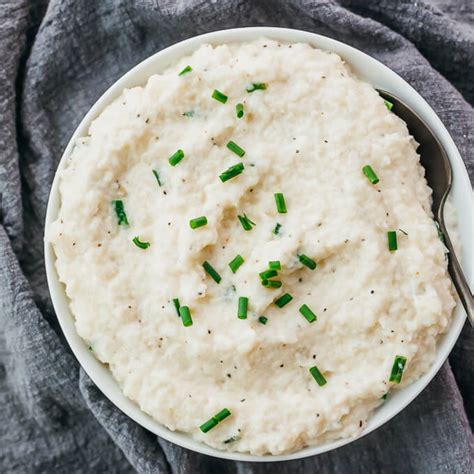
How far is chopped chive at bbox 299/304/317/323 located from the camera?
103 inches

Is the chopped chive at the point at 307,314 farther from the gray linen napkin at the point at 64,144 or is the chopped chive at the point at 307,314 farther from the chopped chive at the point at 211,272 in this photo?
the gray linen napkin at the point at 64,144

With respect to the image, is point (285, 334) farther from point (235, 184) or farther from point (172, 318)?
point (235, 184)

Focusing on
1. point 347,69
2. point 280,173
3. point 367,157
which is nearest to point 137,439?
point 280,173

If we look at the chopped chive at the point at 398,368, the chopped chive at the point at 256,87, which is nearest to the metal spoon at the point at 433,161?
the chopped chive at the point at 398,368

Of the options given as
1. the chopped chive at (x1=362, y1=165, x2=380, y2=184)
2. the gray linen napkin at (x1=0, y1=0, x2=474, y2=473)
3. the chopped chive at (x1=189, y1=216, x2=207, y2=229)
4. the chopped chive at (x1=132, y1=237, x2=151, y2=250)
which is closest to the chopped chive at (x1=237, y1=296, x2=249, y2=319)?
the chopped chive at (x1=189, y1=216, x2=207, y2=229)

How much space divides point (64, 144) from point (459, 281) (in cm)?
187

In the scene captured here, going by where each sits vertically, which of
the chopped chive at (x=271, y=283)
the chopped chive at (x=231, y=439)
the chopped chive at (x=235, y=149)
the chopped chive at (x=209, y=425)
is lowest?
the chopped chive at (x=231, y=439)

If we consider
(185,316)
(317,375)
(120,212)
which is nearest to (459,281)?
(317,375)

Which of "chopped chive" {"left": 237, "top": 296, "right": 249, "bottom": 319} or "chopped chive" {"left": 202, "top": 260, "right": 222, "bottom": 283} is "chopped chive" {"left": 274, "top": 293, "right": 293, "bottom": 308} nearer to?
"chopped chive" {"left": 237, "top": 296, "right": 249, "bottom": 319}

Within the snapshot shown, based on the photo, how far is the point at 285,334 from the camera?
263 cm

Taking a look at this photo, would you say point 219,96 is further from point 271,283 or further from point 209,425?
point 209,425

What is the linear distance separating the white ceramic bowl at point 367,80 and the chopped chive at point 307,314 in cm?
47

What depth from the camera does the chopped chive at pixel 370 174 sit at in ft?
8.75

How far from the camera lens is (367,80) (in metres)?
2.98
